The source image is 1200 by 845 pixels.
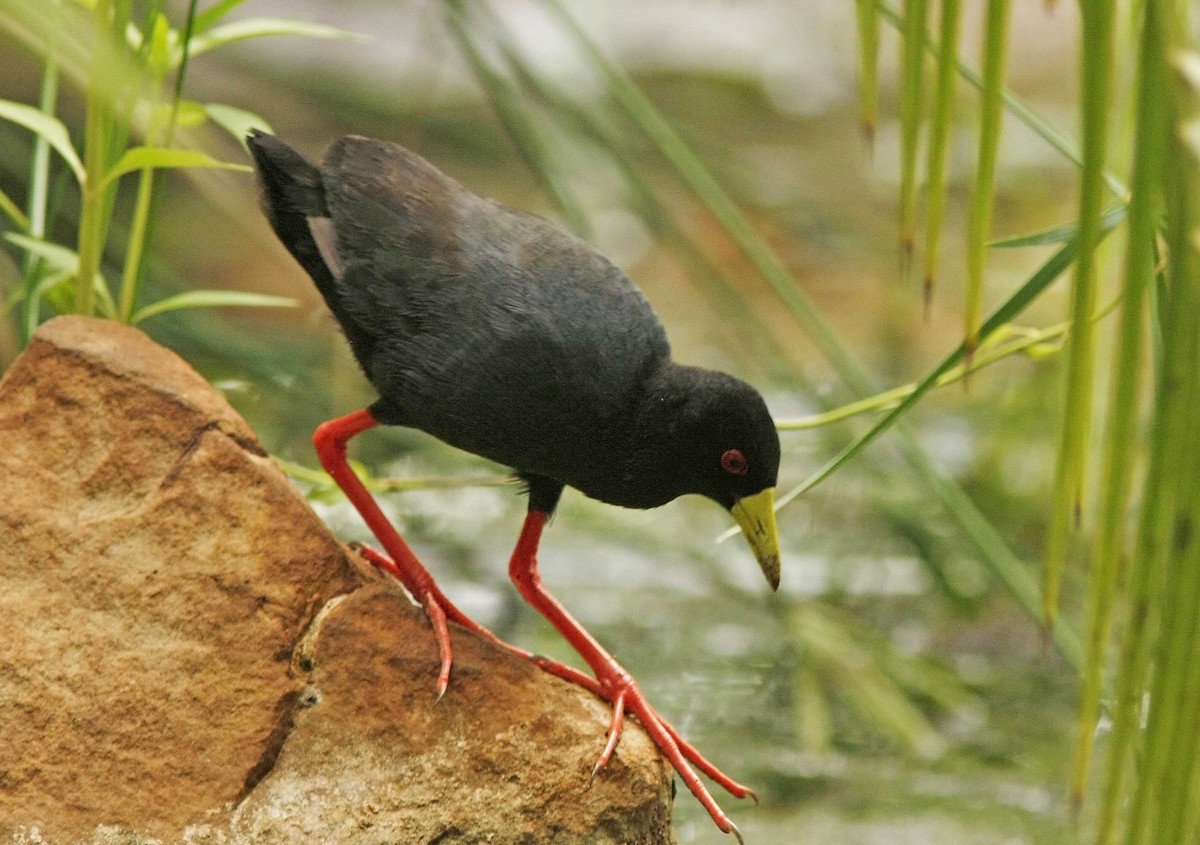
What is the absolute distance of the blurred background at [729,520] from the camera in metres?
2.70

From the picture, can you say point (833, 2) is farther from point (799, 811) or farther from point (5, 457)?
point (5, 457)

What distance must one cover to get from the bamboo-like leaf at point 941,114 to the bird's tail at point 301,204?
1140 mm

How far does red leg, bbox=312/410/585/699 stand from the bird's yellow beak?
0.99 ft

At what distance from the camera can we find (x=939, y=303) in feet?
20.5

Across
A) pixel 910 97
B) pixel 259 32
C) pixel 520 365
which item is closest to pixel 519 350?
pixel 520 365

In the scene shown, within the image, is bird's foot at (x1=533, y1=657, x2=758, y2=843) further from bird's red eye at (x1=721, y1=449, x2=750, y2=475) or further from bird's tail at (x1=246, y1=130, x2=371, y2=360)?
bird's tail at (x1=246, y1=130, x2=371, y2=360)

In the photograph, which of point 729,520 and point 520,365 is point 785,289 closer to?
point 520,365

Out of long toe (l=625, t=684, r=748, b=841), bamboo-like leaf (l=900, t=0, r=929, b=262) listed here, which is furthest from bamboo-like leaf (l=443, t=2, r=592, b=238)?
bamboo-like leaf (l=900, t=0, r=929, b=262)

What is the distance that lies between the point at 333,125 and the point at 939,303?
2.89 metres

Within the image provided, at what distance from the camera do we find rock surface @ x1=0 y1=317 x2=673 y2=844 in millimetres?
1602

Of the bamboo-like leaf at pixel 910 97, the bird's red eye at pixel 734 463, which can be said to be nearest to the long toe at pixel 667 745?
the bird's red eye at pixel 734 463

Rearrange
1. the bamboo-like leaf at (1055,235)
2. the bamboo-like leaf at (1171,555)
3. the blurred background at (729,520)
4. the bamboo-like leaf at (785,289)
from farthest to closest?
1. the blurred background at (729,520)
2. the bamboo-like leaf at (785,289)
3. the bamboo-like leaf at (1055,235)
4. the bamboo-like leaf at (1171,555)

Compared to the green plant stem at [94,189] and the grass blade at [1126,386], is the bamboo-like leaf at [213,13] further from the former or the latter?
the grass blade at [1126,386]

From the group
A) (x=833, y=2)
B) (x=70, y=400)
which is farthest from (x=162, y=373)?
(x=833, y=2)
